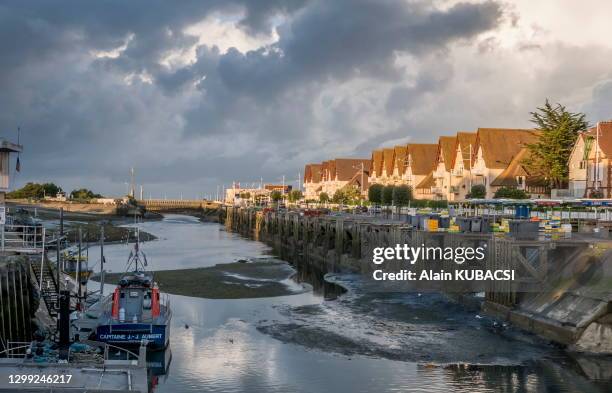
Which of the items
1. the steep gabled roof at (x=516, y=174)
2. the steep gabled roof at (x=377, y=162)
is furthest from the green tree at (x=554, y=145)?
the steep gabled roof at (x=377, y=162)

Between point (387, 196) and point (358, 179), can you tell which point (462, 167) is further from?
point (358, 179)

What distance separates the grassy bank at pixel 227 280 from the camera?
41.6 m

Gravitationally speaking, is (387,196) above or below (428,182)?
below

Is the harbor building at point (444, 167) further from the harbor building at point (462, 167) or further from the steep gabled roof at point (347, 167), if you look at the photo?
the steep gabled roof at point (347, 167)

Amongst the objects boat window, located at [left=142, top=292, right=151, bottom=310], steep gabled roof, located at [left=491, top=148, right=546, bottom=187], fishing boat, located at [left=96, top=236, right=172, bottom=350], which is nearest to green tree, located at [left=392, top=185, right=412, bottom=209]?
steep gabled roof, located at [left=491, top=148, right=546, bottom=187]

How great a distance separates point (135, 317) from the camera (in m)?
26.2

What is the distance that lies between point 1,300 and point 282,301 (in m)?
19.6

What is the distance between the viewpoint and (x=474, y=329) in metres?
29.5

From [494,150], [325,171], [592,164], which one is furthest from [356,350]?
[325,171]

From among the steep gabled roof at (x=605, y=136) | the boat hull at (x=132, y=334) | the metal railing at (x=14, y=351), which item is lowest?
the boat hull at (x=132, y=334)

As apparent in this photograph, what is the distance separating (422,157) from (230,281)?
58423 millimetres

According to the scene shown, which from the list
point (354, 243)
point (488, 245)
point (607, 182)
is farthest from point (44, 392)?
point (607, 182)

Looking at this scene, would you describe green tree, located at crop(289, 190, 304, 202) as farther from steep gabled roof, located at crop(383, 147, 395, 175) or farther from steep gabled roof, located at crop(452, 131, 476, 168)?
steep gabled roof, located at crop(452, 131, 476, 168)

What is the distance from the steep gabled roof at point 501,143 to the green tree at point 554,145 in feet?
20.2
